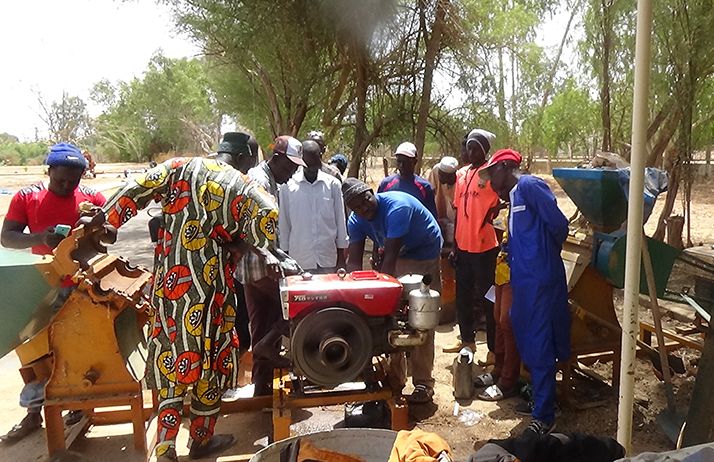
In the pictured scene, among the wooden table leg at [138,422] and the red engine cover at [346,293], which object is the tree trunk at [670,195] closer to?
the red engine cover at [346,293]

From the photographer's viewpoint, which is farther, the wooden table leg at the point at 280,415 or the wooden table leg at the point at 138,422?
the wooden table leg at the point at 138,422

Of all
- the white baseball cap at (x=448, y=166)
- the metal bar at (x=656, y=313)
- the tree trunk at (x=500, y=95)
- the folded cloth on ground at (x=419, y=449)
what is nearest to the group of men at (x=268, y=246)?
the metal bar at (x=656, y=313)

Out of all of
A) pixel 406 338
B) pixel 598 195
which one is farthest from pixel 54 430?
pixel 598 195

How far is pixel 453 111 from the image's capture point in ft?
29.9

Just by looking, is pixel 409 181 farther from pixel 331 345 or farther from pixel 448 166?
pixel 331 345

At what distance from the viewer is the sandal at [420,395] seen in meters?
3.81

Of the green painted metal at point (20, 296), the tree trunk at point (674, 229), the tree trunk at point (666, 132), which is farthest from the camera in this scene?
the tree trunk at point (666, 132)

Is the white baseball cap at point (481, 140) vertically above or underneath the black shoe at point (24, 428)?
above

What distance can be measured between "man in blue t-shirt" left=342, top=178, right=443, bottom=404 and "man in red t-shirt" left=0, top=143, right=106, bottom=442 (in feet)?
5.18

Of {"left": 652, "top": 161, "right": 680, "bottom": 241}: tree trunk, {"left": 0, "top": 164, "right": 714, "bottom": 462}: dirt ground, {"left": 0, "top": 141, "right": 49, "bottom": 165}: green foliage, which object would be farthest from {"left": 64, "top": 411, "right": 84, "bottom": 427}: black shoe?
{"left": 0, "top": 141, "right": 49, "bottom": 165}: green foliage

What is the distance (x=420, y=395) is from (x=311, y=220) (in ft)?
4.71

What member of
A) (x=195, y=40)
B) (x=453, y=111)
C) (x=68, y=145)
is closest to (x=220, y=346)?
(x=68, y=145)

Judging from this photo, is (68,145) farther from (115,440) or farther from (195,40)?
(195,40)

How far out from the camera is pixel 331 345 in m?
2.73
